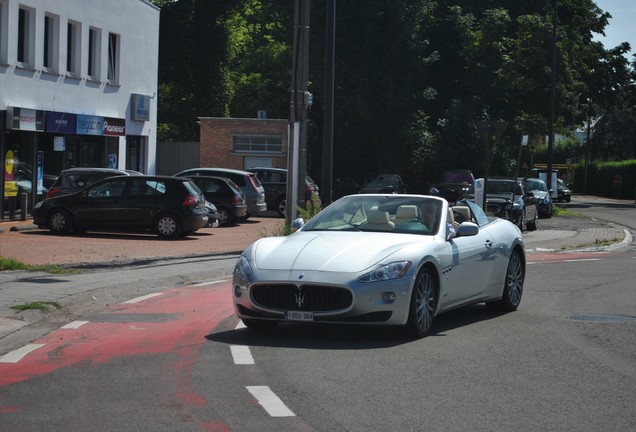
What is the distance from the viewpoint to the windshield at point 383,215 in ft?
38.3

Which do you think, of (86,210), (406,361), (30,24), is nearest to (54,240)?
(86,210)

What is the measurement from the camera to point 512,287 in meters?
13.2

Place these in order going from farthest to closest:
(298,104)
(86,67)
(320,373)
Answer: (86,67) < (298,104) < (320,373)

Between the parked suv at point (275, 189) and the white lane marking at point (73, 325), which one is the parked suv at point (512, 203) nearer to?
the parked suv at point (275, 189)

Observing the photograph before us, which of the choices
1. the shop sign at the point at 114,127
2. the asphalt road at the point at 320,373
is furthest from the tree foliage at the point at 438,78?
the asphalt road at the point at 320,373

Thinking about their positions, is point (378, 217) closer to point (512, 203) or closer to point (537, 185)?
point (512, 203)

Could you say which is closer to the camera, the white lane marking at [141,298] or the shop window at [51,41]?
the white lane marking at [141,298]

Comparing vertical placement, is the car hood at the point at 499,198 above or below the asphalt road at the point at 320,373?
above

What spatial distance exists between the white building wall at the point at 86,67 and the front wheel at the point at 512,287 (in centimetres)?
1990

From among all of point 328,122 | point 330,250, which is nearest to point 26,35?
point 328,122

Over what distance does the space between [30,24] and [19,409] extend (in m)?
26.4

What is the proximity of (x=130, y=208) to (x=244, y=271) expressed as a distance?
52.3 ft

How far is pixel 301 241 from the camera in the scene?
11172 mm

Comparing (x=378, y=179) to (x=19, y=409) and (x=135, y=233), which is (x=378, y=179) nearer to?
(x=135, y=233)
